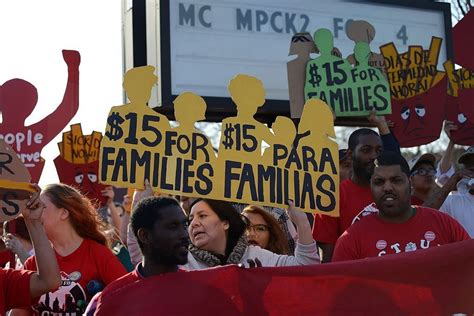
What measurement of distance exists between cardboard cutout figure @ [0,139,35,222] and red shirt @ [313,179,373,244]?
2139 mm

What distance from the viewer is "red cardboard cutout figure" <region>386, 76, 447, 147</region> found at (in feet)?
25.7

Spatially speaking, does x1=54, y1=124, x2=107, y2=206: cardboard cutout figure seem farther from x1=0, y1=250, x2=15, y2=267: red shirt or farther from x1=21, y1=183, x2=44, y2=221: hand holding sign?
x1=21, y1=183, x2=44, y2=221: hand holding sign

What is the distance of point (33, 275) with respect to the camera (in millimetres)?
4941

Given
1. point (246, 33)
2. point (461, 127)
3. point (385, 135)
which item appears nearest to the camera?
point (385, 135)

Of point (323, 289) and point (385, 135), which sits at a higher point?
point (385, 135)

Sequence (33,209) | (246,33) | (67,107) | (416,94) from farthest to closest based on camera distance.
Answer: (246,33) < (416,94) < (67,107) < (33,209)

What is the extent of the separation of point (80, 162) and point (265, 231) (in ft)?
9.93

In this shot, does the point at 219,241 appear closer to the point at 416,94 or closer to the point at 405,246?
the point at 405,246

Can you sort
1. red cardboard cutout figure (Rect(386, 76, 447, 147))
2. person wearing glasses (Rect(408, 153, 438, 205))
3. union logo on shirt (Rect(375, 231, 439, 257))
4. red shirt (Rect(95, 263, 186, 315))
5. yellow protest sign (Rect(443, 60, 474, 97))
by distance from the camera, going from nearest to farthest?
1. red shirt (Rect(95, 263, 186, 315))
2. union logo on shirt (Rect(375, 231, 439, 257))
3. person wearing glasses (Rect(408, 153, 438, 205))
4. red cardboard cutout figure (Rect(386, 76, 447, 147))
5. yellow protest sign (Rect(443, 60, 474, 97))

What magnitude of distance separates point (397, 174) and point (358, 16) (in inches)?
188

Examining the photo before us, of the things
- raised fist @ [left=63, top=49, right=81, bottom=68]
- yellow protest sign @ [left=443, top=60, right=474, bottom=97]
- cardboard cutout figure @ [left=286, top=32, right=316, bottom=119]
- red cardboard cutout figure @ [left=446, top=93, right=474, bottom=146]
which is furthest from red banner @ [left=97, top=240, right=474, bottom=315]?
yellow protest sign @ [left=443, top=60, right=474, bottom=97]

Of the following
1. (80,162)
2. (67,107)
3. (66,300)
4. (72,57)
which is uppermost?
(72,57)

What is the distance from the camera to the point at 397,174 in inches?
228

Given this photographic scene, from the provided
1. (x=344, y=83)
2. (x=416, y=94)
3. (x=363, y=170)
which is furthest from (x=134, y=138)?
(x=416, y=94)
